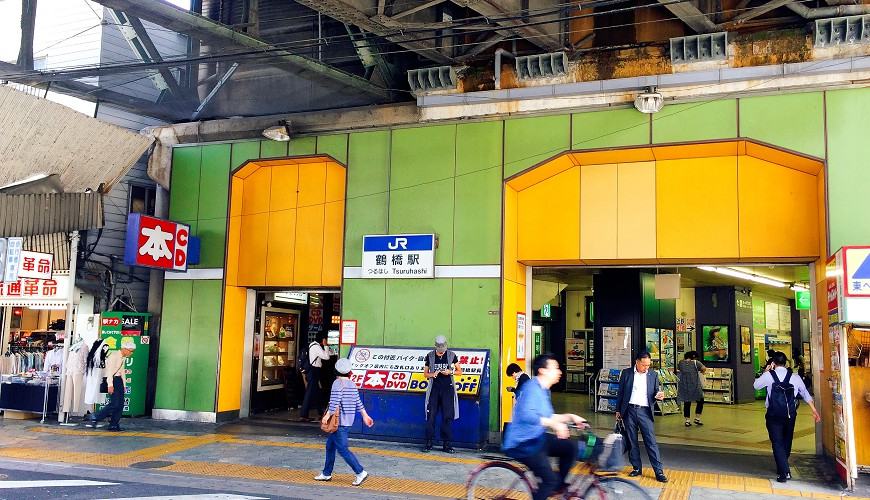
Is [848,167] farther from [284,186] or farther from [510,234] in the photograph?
[284,186]

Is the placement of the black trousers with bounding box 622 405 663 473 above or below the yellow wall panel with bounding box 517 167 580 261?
below

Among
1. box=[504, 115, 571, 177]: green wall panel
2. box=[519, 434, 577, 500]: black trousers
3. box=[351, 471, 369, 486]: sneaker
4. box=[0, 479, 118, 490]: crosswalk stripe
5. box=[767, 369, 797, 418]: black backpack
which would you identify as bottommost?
box=[0, 479, 118, 490]: crosswalk stripe

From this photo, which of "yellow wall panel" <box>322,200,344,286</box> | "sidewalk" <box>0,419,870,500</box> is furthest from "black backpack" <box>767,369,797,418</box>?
"yellow wall panel" <box>322,200,344,286</box>

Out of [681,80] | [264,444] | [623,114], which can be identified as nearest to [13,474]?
[264,444]

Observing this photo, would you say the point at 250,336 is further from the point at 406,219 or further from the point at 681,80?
the point at 681,80

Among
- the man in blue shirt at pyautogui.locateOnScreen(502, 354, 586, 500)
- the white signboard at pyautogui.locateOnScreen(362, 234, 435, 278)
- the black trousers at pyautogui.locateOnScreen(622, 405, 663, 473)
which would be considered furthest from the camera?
the white signboard at pyautogui.locateOnScreen(362, 234, 435, 278)

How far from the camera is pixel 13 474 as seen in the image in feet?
29.9

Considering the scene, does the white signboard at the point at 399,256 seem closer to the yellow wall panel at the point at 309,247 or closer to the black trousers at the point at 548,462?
the yellow wall panel at the point at 309,247

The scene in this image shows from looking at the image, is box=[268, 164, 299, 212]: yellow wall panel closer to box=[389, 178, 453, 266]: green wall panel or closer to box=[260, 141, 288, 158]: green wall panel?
box=[260, 141, 288, 158]: green wall panel

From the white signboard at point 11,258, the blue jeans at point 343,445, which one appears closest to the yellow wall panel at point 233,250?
the white signboard at point 11,258

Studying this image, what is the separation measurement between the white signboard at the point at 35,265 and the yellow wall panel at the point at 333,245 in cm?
530

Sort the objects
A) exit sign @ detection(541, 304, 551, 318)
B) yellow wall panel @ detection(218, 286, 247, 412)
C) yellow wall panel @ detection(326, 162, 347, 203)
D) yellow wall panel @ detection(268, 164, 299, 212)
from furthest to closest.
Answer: exit sign @ detection(541, 304, 551, 318) → yellow wall panel @ detection(268, 164, 299, 212) → yellow wall panel @ detection(218, 286, 247, 412) → yellow wall panel @ detection(326, 162, 347, 203)

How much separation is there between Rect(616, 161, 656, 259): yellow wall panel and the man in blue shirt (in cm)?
611

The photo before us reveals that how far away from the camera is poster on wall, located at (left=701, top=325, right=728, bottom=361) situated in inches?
828
